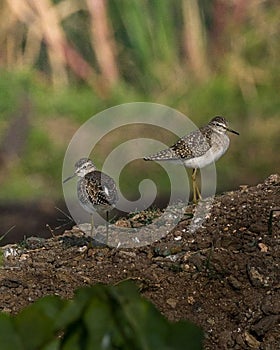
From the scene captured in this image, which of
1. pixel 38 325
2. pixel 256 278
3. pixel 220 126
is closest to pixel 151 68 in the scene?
pixel 220 126

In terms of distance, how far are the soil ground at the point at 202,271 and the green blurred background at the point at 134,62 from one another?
2120mm

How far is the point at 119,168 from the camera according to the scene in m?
6.73

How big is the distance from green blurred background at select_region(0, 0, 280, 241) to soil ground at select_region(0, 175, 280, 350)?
2120 millimetres

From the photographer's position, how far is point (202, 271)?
4.18 meters

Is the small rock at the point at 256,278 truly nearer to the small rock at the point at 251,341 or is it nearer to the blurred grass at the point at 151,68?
the small rock at the point at 251,341

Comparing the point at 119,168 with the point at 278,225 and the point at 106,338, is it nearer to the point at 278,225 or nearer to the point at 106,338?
the point at 278,225

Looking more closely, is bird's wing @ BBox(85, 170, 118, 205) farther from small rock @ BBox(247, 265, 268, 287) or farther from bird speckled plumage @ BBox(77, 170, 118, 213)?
small rock @ BBox(247, 265, 268, 287)

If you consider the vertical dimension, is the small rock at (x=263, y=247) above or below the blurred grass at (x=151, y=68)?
below

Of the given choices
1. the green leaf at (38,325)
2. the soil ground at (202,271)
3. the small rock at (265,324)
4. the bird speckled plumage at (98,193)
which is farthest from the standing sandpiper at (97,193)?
the green leaf at (38,325)

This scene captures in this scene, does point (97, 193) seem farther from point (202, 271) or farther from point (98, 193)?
point (202, 271)

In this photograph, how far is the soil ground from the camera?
376 cm

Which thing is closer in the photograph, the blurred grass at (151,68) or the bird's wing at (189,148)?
the bird's wing at (189,148)

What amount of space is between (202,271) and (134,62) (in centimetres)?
344

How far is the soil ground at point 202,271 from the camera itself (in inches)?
148
